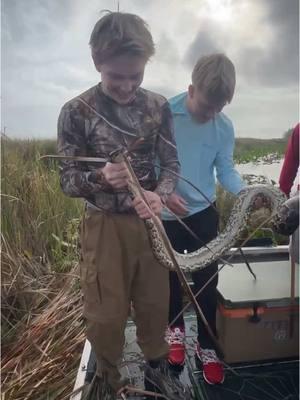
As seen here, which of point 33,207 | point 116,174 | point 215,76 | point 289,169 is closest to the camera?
point 116,174

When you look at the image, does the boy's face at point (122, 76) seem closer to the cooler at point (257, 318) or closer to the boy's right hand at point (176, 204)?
the boy's right hand at point (176, 204)

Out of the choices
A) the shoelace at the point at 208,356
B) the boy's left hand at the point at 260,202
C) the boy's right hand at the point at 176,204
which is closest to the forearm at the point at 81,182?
the boy's right hand at the point at 176,204

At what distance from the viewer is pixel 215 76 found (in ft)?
4.34

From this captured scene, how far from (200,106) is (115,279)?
58 centimetres

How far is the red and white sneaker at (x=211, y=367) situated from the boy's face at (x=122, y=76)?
0.99 metres

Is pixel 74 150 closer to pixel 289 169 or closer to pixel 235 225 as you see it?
pixel 235 225

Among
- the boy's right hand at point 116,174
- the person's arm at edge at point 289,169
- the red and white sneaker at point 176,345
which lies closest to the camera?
the boy's right hand at point 116,174

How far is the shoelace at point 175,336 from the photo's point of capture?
1.79m

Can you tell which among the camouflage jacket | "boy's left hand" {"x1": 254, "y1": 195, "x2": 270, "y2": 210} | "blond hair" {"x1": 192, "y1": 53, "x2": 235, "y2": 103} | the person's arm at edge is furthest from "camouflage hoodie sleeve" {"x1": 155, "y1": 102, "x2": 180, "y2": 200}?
the person's arm at edge

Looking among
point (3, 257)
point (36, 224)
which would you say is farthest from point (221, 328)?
point (3, 257)

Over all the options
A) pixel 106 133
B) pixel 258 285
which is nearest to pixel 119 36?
pixel 106 133

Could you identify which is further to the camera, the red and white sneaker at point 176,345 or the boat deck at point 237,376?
the red and white sneaker at point 176,345

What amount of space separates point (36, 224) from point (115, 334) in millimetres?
885

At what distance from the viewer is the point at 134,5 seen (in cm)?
126
